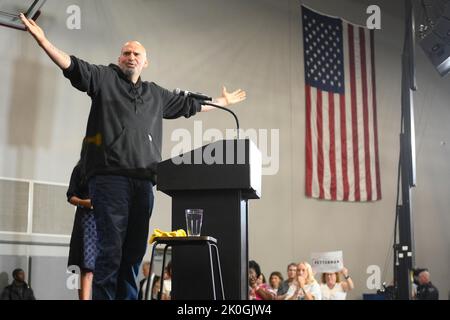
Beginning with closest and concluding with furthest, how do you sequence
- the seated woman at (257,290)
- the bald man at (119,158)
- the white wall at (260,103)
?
the bald man at (119,158), the seated woman at (257,290), the white wall at (260,103)

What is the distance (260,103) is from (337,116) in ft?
4.65

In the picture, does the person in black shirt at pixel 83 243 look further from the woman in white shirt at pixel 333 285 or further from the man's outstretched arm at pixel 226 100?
the woman in white shirt at pixel 333 285

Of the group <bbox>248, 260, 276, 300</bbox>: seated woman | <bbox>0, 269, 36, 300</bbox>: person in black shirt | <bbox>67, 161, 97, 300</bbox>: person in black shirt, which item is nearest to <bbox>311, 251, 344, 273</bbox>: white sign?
<bbox>248, 260, 276, 300</bbox>: seated woman

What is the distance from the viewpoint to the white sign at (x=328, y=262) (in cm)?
824

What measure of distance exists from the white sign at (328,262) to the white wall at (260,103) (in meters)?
1.37

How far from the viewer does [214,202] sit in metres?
3.46

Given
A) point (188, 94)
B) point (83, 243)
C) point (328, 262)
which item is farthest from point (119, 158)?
point (328, 262)

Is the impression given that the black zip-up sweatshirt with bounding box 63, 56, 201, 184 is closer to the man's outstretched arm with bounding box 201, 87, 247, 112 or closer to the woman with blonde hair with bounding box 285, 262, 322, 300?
the man's outstretched arm with bounding box 201, 87, 247, 112

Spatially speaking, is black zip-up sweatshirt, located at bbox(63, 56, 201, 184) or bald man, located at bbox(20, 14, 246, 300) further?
black zip-up sweatshirt, located at bbox(63, 56, 201, 184)

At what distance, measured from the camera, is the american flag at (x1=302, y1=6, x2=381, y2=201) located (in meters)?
10.5

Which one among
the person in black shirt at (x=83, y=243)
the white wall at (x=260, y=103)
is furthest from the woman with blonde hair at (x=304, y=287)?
the person in black shirt at (x=83, y=243)

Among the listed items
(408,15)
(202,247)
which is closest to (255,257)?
(408,15)

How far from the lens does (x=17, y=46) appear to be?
773 cm
